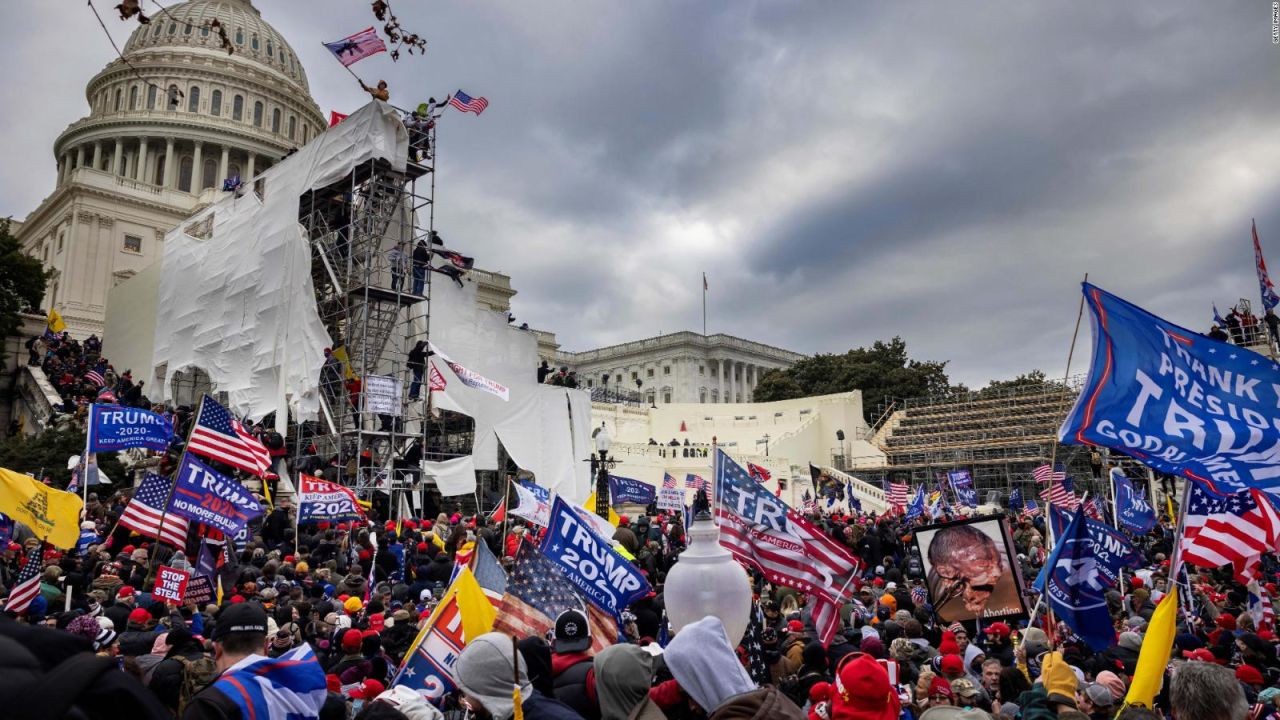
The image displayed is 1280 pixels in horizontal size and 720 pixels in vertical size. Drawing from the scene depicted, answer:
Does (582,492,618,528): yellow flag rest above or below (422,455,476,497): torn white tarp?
below

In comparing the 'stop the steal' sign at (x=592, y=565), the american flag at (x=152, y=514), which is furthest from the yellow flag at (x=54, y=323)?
the 'stop the steal' sign at (x=592, y=565)

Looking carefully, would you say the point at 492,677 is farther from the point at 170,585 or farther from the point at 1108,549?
the point at 1108,549

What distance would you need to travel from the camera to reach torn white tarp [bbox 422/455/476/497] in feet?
91.5

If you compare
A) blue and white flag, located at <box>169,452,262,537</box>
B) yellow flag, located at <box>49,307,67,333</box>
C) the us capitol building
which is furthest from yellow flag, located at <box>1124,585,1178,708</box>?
the us capitol building

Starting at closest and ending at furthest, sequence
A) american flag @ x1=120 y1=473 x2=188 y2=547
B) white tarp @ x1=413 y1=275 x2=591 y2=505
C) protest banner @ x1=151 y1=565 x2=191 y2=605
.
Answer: protest banner @ x1=151 y1=565 x2=191 y2=605 → american flag @ x1=120 y1=473 x2=188 y2=547 → white tarp @ x1=413 y1=275 x2=591 y2=505

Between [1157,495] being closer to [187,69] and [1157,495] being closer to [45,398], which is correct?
[45,398]

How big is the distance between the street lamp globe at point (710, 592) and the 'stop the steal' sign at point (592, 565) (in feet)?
6.86

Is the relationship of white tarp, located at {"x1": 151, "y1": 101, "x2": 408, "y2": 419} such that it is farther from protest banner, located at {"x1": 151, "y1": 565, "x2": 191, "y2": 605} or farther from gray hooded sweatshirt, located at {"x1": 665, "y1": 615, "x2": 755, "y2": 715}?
gray hooded sweatshirt, located at {"x1": 665, "y1": 615, "x2": 755, "y2": 715}

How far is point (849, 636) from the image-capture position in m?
7.73

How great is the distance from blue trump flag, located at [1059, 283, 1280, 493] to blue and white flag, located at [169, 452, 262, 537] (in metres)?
8.40

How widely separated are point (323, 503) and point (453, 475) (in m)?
15.8

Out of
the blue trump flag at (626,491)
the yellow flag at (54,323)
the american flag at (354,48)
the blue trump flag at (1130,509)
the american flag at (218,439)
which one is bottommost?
the blue trump flag at (1130,509)

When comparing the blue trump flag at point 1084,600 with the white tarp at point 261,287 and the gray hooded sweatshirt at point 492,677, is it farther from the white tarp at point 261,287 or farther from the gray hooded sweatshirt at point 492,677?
the white tarp at point 261,287

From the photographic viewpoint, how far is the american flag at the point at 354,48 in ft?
76.6
